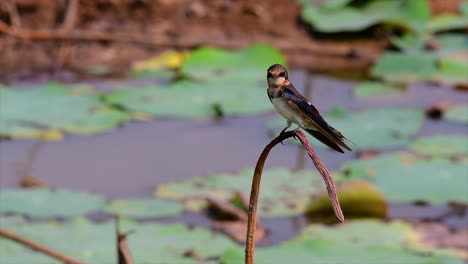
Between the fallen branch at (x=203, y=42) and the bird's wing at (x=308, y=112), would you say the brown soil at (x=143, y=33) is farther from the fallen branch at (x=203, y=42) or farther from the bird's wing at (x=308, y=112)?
the bird's wing at (x=308, y=112)

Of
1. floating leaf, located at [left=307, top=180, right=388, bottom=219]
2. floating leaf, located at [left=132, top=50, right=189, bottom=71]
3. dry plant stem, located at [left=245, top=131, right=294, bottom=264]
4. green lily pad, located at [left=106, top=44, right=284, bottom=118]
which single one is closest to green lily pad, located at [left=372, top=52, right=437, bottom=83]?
green lily pad, located at [left=106, top=44, right=284, bottom=118]

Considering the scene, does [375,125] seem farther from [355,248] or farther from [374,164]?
[355,248]

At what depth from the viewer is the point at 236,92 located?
5777mm

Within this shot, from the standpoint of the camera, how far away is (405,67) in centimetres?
645

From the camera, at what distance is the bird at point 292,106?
1.83m

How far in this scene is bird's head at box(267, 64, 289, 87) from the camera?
5.99 feet

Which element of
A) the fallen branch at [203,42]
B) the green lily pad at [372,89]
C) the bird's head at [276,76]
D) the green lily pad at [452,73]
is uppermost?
the fallen branch at [203,42]

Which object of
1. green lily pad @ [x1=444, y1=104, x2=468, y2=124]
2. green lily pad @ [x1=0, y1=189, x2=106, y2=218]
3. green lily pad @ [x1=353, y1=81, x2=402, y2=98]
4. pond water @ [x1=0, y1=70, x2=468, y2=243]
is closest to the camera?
green lily pad @ [x1=0, y1=189, x2=106, y2=218]

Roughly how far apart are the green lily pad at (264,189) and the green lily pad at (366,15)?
240 cm

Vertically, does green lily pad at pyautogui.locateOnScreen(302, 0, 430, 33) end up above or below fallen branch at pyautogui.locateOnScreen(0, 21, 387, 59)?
above

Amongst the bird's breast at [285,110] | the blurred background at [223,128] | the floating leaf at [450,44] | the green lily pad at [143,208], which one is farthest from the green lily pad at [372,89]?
the bird's breast at [285,110]

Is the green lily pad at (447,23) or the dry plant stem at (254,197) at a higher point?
the green lily pad at (447,23)

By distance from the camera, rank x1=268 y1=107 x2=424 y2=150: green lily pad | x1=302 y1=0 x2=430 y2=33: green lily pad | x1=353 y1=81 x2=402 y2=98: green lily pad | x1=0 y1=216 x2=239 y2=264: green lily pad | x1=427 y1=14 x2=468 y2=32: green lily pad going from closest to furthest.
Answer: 1. x1=0 y1=216 x2=239 y2=264: green lily pad
2. x1=268 y1=107 x2=424 y2=150: green lily pad
3. x1=353 y1=81 x2=402 y2=98: green lily pad
4. x1=302 y1=0 x2=430 y2=33: green lily pad
5. x1=427 y1=14 x2=468 y2=32: green lily pad

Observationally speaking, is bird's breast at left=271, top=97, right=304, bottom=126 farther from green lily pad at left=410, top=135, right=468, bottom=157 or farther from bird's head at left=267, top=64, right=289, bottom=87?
green lily pad at left=410, top=135, right=468, bottom=157
